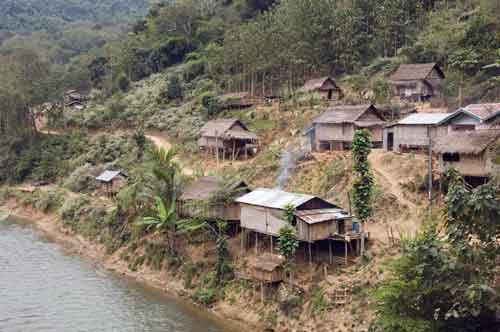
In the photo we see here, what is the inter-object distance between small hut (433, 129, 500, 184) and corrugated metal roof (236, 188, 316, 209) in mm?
7823

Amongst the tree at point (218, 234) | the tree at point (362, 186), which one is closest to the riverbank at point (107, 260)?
the tree at point (218, 234)

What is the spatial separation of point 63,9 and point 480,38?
159174 millimetres

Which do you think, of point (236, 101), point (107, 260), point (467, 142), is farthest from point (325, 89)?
point (107, 260)

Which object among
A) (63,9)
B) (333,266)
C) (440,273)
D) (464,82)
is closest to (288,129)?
(464,82)

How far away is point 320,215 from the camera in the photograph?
1140 inches

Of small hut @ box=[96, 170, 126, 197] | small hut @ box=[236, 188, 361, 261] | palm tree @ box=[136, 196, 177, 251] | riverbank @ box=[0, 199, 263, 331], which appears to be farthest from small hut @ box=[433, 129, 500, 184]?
small hut @ box=[96, 170, 126, 197]

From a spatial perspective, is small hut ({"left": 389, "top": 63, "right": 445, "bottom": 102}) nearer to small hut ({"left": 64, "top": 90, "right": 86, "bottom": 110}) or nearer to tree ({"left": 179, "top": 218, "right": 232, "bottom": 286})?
tree ({"left": 179, "top": 218, "right": 232, "bottom": 286})

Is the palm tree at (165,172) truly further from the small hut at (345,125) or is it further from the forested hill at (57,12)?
the forested hill at (57,12)

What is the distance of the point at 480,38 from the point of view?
46.3 meters

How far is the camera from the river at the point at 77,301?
28.5 m

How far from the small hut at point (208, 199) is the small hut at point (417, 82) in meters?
22.6

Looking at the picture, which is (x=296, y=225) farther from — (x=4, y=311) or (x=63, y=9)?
(x=63, y=9)

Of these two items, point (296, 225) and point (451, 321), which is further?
point (296, 225)

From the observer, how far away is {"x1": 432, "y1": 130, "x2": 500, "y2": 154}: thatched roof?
2930cm
